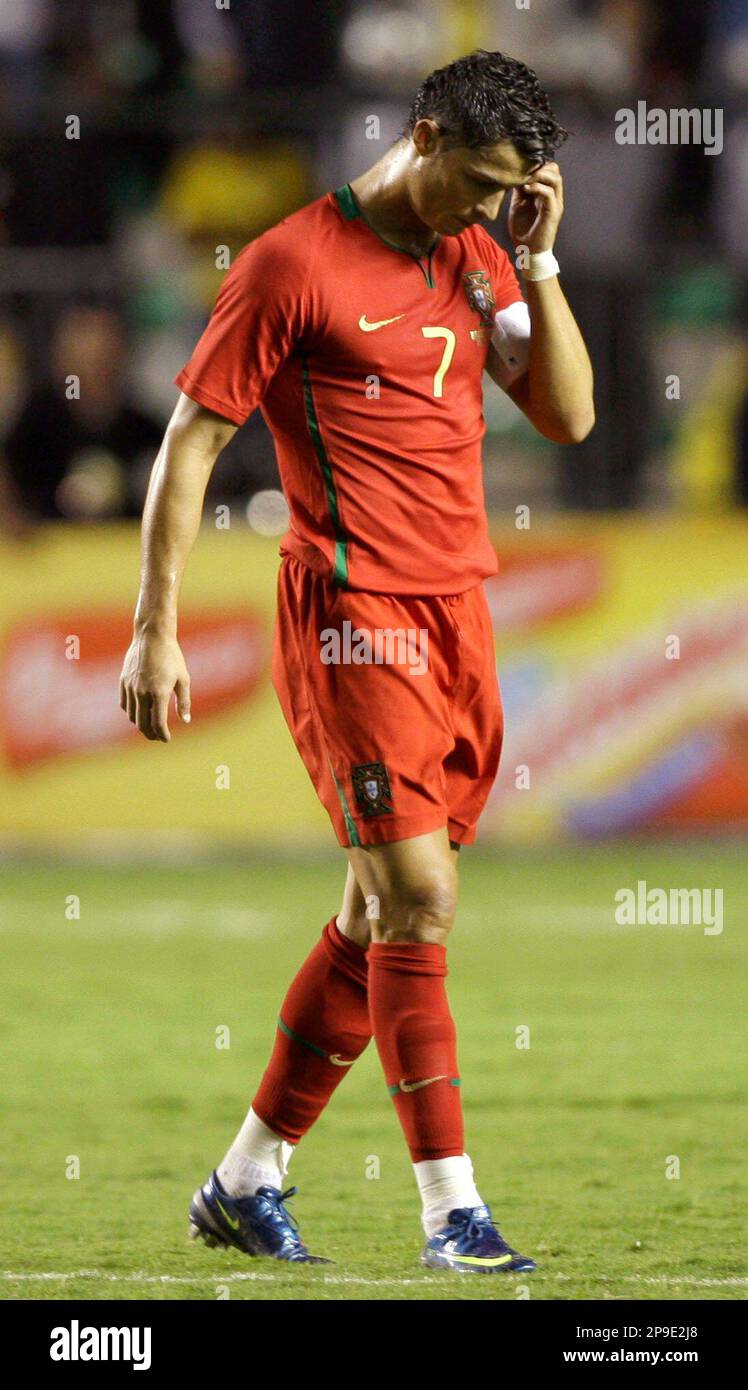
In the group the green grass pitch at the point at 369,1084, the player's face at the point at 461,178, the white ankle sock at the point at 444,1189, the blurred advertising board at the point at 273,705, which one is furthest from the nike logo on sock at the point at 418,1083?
the blurred advertising board at the point at 273,705

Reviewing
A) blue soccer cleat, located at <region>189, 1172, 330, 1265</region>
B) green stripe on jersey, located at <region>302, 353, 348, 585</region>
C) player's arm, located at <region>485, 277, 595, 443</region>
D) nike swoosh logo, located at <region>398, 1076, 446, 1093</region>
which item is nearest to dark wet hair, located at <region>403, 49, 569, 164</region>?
player's arm, located at <region>485, 277, 595, 443</region>

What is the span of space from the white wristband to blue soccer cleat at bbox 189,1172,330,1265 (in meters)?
1.91

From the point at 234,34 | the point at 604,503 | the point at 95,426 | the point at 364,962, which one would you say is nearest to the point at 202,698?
the point at 95,426

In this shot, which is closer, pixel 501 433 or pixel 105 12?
pixel 501 433

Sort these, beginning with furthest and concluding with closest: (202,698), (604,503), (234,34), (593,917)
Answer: (234,34)
(604,503)
(202,698)
(593,917)

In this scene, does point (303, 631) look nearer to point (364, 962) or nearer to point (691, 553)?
point (364, 962)

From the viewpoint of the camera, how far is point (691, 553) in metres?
11.4

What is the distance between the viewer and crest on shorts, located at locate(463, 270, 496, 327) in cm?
451

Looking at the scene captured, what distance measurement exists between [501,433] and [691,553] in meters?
1.49

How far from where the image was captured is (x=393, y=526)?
4344 mm

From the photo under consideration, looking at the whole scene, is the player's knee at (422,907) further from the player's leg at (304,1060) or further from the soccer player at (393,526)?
the player's leg at (304,1060)

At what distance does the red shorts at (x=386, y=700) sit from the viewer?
425 centimetres

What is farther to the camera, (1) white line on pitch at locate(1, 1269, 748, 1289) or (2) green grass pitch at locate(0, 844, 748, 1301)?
(2) green grass pitch at locate(0, 844, 748, 1301)

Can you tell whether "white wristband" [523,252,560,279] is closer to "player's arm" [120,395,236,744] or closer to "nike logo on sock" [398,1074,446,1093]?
"player's arm" [120,395,236,744]
